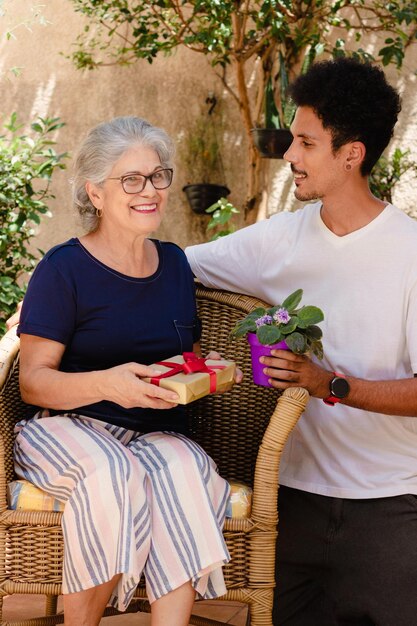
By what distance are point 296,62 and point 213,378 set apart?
275cm

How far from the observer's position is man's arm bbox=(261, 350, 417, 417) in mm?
2027

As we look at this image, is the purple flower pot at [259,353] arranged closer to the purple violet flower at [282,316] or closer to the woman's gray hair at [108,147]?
the purple violet flower at [282,316]

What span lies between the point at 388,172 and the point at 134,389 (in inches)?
124

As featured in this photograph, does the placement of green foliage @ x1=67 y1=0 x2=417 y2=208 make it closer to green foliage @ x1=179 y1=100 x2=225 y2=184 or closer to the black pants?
green foliage @ x1=179 y1=100 x2=225 y2=184

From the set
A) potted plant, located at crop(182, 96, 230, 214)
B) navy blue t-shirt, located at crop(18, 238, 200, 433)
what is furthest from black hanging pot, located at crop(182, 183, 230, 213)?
navy blue t-shirt, located at crop(18, 238, 200, 433)

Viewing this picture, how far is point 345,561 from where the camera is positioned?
2.25 meters

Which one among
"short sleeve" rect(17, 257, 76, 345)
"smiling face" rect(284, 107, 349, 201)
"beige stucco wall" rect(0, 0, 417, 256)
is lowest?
"short sleeve" rect(17, 257, 76, 345)

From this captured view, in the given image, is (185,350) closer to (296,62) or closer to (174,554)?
(174,554)

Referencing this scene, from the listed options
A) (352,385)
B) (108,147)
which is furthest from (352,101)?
(352,385)

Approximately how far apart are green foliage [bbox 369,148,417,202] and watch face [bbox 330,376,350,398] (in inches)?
105

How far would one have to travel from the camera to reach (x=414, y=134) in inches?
192

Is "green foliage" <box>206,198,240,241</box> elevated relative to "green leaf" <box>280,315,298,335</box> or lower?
elevated

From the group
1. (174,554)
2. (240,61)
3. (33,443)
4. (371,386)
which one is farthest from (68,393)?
(240,61)

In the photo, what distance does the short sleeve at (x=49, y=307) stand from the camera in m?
2.10
